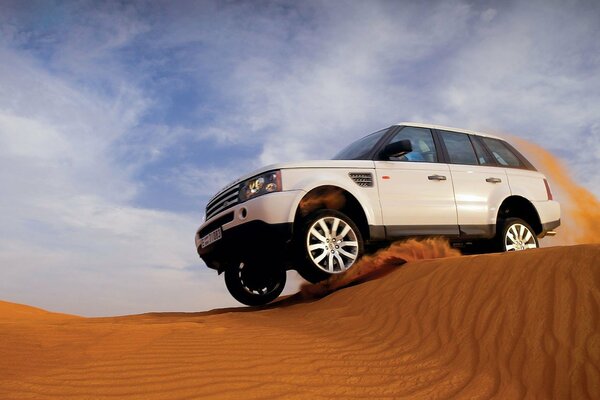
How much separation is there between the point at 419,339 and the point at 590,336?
1261 millimetres

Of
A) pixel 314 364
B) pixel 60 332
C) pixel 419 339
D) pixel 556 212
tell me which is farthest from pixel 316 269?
pixel 556 212

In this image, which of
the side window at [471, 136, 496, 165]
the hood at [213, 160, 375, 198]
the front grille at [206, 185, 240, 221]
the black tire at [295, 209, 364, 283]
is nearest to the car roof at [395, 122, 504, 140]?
the side window at [471, 136, 496, 165]

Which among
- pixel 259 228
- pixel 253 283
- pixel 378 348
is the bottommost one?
pixel 378 348

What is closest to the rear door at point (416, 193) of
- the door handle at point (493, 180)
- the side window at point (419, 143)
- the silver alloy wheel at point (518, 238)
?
the side window at point (419, 143)

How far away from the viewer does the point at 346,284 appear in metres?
6.42

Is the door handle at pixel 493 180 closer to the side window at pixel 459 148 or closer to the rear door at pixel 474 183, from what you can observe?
the rear door at pixel 474 183

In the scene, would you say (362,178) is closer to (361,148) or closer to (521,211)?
(361,148)

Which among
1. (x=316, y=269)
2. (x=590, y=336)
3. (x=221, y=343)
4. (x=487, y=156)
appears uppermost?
(x=487, y=156)

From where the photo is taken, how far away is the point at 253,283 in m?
7.53

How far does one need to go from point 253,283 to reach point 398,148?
295cm

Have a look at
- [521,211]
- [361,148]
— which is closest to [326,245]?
[361,148]

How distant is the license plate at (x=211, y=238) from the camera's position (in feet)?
20.4

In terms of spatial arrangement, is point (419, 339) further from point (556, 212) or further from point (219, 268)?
point (556, 212)

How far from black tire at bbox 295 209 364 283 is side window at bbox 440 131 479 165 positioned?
7.46 feet
